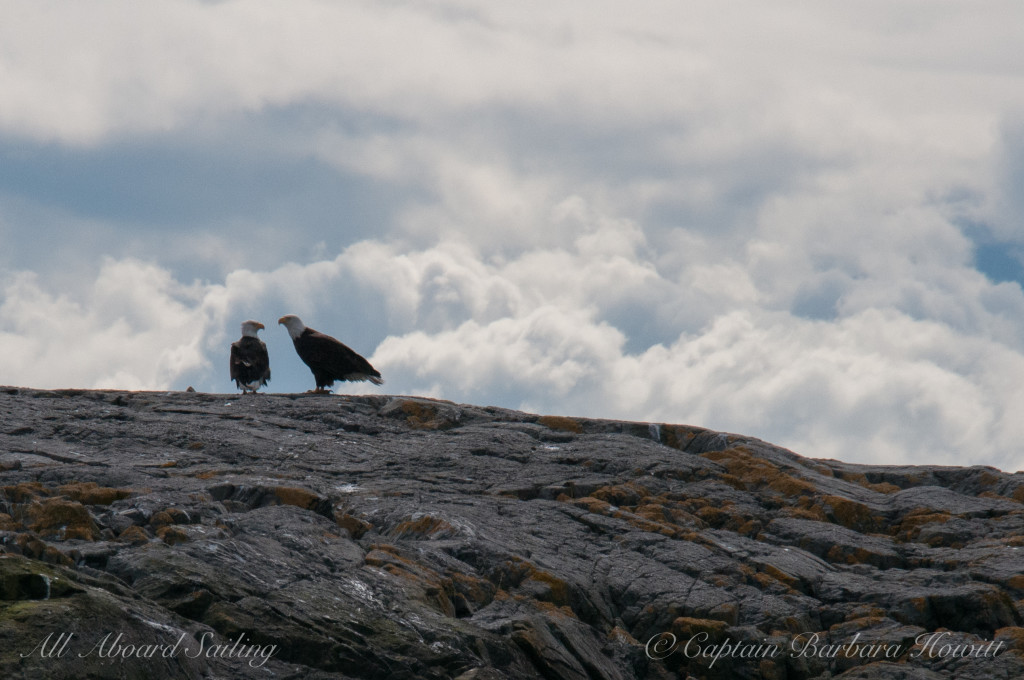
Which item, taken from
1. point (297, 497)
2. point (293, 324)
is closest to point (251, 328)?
point (293, 324)

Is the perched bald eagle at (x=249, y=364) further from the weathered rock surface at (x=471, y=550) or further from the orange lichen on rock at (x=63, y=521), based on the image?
the orange lichen on rock at (x=63, y=521)

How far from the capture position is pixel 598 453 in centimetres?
1405

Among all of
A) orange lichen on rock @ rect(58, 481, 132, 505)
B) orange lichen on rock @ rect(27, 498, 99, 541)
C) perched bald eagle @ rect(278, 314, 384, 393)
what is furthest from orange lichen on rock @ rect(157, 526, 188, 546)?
perched bald eagle @ rect(278, 314, 384, 393)

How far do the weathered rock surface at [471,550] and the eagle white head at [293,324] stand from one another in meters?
4.54

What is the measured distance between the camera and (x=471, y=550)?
1029 cm

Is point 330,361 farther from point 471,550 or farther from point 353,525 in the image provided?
point 471,550

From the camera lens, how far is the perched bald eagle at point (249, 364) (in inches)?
765

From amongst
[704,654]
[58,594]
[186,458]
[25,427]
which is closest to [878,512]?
[704,654]

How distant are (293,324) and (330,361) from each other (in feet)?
5.18

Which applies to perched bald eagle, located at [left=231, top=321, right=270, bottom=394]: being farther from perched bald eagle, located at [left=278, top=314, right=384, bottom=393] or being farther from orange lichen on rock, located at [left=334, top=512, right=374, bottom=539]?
orange lichen on rock, located at [left=334, top=512, right=374, bottom=539]

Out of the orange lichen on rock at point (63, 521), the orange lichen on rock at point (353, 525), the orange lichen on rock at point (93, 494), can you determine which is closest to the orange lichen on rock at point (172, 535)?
the orange lichen on rock at point (63, 521)

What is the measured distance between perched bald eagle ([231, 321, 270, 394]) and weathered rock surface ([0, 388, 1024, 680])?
3.64 m

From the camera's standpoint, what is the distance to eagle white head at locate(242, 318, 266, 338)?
66.3 feet

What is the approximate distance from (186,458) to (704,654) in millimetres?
6726
